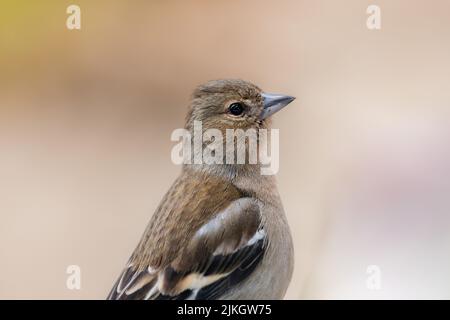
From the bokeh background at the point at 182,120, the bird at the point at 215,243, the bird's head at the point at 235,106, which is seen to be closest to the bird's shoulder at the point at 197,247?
the bird at the point at 215,243

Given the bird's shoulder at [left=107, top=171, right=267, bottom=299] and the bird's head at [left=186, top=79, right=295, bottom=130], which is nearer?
the bird's shoulder at [left=107, top=171, right=267, bottom=299]

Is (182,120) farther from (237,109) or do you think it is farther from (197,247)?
(197,247)

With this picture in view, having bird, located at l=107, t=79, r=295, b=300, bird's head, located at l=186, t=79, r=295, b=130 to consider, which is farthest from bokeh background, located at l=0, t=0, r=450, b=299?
bird's head, located at l=186, t=79, r=295, b=130

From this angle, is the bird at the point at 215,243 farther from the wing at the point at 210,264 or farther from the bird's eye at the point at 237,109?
the bird's eye at the point at 237,109

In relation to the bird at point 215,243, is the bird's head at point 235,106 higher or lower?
higher

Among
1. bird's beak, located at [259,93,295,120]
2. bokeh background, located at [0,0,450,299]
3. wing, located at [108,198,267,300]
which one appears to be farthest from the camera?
bokeh background, located at [0,0,450,299]

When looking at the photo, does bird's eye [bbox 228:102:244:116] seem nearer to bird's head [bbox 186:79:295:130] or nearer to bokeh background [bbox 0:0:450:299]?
bird's head [bbox 186:79:295:130]
